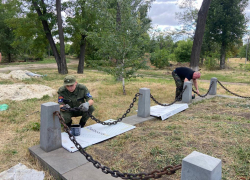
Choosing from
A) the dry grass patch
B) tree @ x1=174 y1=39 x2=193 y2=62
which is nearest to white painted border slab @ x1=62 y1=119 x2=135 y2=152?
the dry grass patch

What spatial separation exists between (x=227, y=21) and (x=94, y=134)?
2375cm

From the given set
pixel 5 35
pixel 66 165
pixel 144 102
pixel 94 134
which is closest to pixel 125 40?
pixel 144 102

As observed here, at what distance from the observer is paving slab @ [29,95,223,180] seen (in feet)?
8.39

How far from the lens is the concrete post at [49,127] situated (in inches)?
121

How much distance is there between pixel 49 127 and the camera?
3.12 meters

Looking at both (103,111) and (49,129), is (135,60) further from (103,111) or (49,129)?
(49,129)

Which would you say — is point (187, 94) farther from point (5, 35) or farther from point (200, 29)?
point (5, 35)

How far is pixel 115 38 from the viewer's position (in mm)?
7793

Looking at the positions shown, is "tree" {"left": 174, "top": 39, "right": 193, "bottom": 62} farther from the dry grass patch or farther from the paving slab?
the paving slab

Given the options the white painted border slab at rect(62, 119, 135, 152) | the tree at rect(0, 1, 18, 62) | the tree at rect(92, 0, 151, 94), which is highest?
the tree at rect(0, 1, 18, 62)

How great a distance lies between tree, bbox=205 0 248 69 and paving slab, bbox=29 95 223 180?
24339 mm

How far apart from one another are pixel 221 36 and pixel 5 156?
2556 centimetres

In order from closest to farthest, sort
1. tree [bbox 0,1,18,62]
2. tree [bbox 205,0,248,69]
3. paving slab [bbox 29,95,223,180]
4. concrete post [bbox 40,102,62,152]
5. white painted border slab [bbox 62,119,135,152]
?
paving slab [bbox 29,95,223,180], concrete post [bbox 40,102,62,152], white painted border slab [bbox 62,119,135,152], tree [bbox 205,0,248,69], tree [bbox 0,1,18,62]

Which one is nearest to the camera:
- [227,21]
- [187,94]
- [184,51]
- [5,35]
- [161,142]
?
[161,142]
